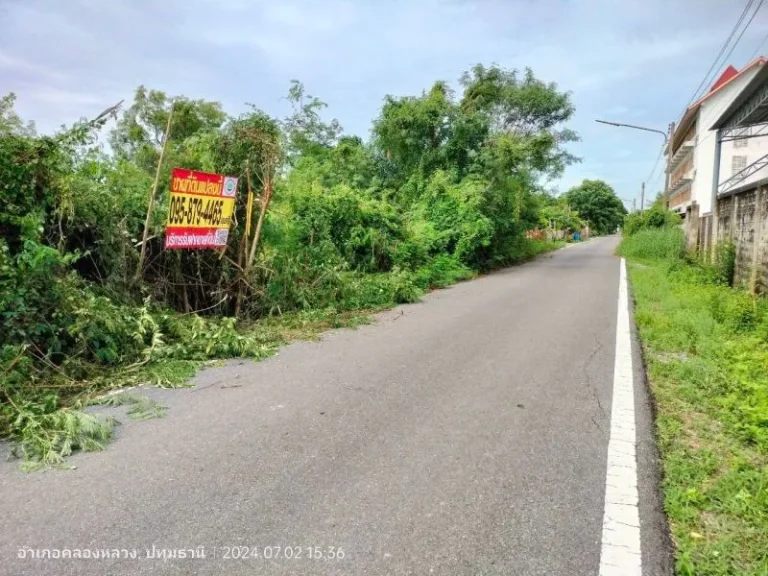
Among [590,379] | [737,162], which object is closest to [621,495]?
[590,379]

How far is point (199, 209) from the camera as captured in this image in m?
7.09

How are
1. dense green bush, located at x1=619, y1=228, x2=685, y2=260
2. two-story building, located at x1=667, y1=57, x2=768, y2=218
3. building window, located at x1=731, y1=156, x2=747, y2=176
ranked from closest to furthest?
dense green bush, located at x1=619, y1=228, x2=685, y2=260
two-story building, located at x1=667, y1=57, x2=768, y2=218
building window, located at x1=731, y1=156, x2=747, y2=176

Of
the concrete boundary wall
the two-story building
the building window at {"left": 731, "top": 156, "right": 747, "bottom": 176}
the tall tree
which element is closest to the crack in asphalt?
the concrete boundary wall

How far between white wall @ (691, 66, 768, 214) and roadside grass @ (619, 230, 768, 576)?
3410cm

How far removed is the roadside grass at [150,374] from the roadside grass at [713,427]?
3.85 m

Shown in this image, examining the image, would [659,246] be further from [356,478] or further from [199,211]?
[356,478]

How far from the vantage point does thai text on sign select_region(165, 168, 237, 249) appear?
6.77 m

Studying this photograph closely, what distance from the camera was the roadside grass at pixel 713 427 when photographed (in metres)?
2.48

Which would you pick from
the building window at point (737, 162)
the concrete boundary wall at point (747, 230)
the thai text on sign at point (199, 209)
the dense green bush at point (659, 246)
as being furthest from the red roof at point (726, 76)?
the thai text on sign at point (199, 209)

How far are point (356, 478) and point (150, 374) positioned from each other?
10.1 ft

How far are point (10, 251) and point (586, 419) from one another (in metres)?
5.98

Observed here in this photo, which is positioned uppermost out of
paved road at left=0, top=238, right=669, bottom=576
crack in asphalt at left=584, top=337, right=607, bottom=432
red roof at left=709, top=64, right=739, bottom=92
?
red roof at left=709, top=64, right=739, bottom=92

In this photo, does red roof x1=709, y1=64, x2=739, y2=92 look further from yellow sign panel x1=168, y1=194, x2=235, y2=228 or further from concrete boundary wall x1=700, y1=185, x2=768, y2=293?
yellow sign panel x1=168, y1=194, x2=235, y2=228

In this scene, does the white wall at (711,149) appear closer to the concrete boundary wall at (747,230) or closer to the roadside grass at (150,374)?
the concrete boundary wall at (747,230)
